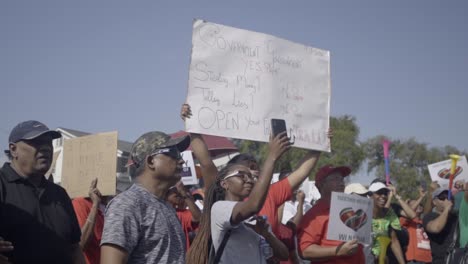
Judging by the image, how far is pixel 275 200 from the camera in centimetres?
457

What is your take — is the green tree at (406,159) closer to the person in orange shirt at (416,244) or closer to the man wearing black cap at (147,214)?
the person in orange shirt at (416,244)

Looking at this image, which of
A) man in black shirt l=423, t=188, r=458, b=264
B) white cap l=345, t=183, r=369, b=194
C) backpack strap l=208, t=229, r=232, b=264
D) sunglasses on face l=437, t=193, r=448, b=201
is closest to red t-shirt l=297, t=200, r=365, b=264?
backpack strap l=208, t=229, r=232, b=264

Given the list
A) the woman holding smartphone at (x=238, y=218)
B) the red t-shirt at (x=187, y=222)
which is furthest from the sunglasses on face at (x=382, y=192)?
the woman holding smartphone at (x=238, y=218)

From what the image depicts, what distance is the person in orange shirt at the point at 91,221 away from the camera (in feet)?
15.8

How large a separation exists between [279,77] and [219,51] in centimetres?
63

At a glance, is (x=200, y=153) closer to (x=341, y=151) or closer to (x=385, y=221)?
(x=385, y=221)

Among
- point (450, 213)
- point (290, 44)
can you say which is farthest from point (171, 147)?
point (450, 213)

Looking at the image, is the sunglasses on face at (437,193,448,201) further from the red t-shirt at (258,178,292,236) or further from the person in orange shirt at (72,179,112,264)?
the person in orange shirt at (72,179,112,264)

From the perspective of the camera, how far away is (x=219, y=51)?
4.60 meters

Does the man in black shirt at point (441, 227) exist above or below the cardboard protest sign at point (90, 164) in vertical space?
below

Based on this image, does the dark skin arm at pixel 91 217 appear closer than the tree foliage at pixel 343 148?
Yes

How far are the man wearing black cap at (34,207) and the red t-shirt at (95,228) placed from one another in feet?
3.20

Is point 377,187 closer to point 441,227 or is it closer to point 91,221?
point 441,227

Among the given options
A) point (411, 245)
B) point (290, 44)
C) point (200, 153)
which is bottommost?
point (411, 245)
